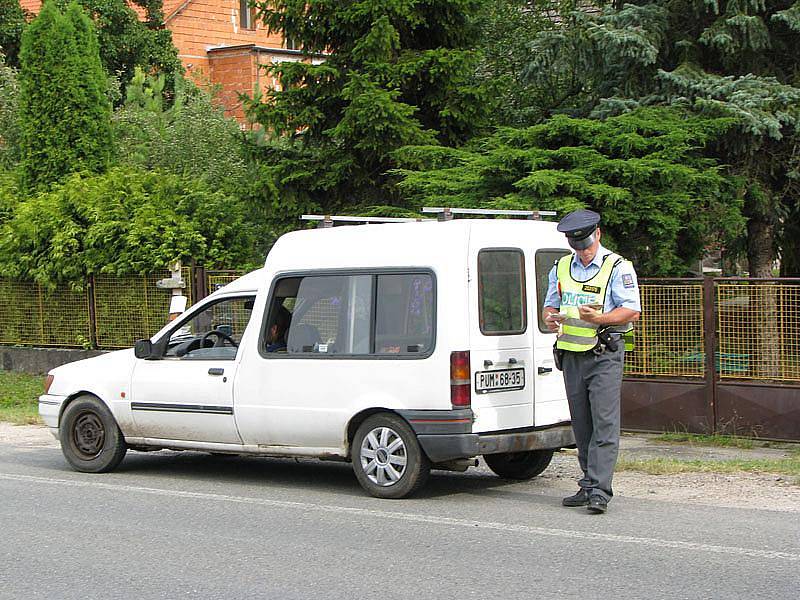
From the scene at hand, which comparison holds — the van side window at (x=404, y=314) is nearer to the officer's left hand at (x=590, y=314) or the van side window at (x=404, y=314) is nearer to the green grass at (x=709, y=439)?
the officer's left hand at (x=590, y=314)

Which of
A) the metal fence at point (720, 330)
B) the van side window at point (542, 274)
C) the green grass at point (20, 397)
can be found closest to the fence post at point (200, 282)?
the green grass at point (20, 397)

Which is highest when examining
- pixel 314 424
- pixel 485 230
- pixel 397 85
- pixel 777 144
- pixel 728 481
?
pixel 397 85

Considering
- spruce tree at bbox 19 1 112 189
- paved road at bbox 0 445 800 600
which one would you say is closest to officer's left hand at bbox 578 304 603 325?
paved road at bbox 0 445 800 600

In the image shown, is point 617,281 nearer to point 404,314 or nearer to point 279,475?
point 404,314

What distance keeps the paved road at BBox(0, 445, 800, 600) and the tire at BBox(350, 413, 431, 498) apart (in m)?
0.16

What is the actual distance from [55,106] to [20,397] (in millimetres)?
6902

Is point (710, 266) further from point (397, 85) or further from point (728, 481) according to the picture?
point (728, 481)

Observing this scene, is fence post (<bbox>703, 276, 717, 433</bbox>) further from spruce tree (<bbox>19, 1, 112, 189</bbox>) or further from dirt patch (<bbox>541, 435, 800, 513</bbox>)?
spruce tree (<bbox>19, 1, 112, 189</bbox>)

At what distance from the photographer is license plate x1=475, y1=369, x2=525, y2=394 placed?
333 inches

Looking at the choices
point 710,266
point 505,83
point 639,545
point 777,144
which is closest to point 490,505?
point 639,545

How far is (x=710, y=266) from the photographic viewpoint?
22.6 meters

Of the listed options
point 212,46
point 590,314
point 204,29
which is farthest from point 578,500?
point 204,29

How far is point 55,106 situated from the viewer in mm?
21281

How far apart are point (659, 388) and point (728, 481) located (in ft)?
9.74
